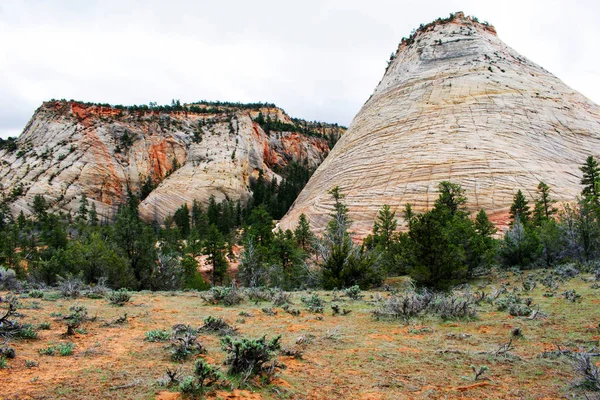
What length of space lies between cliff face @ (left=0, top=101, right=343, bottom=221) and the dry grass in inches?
2305

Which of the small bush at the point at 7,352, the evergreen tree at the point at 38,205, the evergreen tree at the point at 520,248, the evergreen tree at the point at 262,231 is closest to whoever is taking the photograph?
the small bush at the point at 7,352

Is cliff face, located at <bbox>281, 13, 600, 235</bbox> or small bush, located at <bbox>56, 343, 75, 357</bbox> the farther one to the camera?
cliff face, located at <bbox>281, 13, 600, 235</bbox>

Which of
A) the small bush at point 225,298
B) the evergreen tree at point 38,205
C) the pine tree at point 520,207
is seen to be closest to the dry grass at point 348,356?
the small bush at point 225,298

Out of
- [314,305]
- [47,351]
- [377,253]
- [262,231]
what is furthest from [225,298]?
[262,231]

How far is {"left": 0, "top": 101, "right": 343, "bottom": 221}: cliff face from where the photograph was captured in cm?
6238

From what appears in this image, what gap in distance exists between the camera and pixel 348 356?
5.61m

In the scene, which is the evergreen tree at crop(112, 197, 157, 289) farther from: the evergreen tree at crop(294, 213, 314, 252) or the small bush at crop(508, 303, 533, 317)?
the small bush at crop(508, 303, 533, 317)

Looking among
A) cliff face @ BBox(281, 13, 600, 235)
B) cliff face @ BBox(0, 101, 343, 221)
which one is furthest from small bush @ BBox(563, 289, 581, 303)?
cliff face @ BBox(0, 101, 343, 221)

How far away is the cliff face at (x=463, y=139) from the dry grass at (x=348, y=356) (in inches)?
950

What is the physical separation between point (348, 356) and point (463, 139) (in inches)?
1359

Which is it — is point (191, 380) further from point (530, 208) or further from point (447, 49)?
point (447, 49)

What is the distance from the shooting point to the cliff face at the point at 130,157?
2456 inches

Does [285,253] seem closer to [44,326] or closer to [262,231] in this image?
[262,231]

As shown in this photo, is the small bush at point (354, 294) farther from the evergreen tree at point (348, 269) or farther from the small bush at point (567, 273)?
the small bush at point (567, 273)
